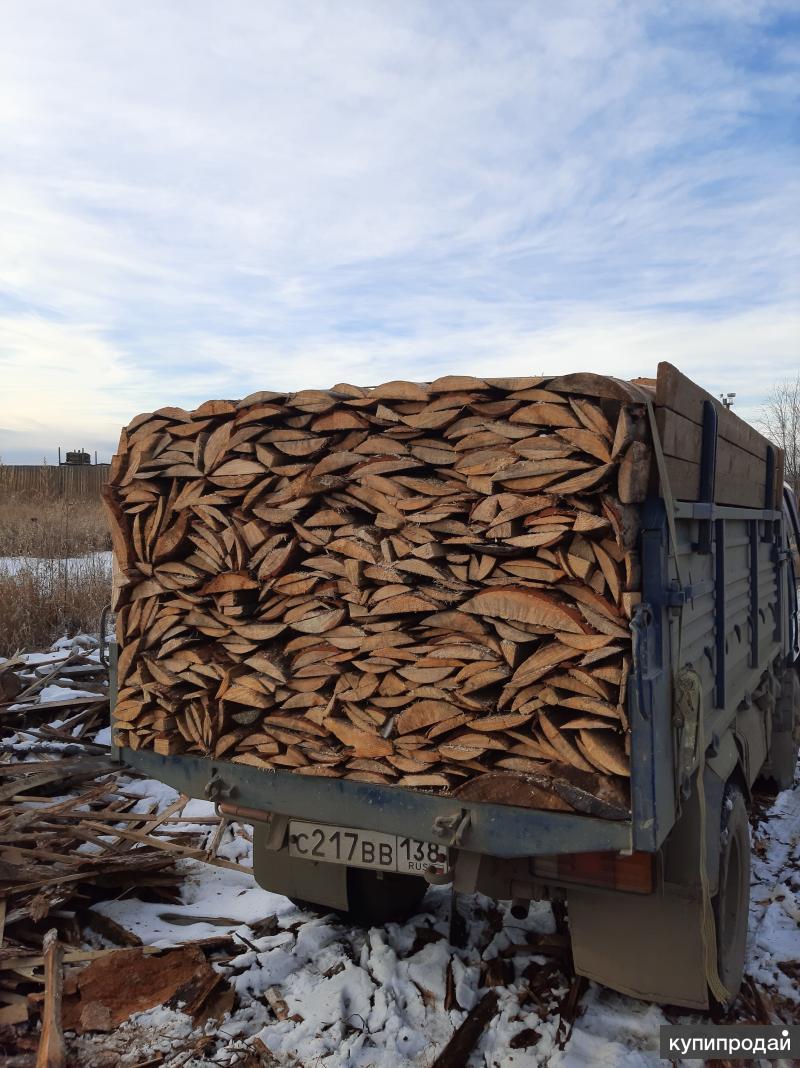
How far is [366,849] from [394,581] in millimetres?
939

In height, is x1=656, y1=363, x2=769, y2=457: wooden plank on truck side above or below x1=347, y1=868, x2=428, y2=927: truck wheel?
above

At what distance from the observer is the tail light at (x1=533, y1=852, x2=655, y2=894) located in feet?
8.54

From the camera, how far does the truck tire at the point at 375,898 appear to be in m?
3.66

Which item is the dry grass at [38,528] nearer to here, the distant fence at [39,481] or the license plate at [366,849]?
the distant fence at [39,481]

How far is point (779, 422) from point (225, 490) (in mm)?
29257

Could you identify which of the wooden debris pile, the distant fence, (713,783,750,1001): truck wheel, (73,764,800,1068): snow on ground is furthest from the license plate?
the distant fence

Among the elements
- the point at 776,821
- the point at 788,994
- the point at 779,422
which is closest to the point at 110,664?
the point at 788,994

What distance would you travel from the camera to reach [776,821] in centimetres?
522

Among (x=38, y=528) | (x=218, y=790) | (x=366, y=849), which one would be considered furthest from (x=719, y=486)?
(x=38, y=528)

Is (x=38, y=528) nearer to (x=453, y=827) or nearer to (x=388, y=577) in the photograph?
(x=388, y=577)

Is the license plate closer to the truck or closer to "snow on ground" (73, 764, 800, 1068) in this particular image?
the truck

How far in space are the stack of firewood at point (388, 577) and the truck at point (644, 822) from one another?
0.08 m

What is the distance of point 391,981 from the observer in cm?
331

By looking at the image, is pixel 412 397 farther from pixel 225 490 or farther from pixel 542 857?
pixel 542 857
